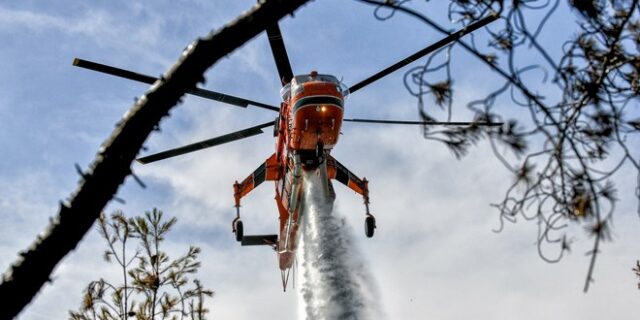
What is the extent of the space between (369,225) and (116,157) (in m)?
14.6

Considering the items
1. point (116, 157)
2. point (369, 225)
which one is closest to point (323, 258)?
point (369, 225)

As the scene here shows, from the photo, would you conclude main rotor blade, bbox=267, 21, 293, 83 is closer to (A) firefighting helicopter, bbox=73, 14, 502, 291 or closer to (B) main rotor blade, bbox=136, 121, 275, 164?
(A) firefighting helicopter, bbox=73, 14, 502, 291

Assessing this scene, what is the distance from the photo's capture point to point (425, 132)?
3090 millimetres

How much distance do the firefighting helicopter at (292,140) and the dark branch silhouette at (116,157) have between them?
10284mm

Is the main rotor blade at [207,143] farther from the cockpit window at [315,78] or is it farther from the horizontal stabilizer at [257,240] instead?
the horizontal stabilizer at [257,240]

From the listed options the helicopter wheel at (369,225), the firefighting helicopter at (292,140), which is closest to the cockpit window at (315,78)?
the firefighting helicopter at (292,140)

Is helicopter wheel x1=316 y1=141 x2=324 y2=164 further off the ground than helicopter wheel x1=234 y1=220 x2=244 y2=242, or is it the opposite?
helicopter wheel x1=316 y1=141 x2=324 y2=164

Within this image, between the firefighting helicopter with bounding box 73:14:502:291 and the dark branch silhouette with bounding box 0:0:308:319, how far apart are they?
1028 centimetres

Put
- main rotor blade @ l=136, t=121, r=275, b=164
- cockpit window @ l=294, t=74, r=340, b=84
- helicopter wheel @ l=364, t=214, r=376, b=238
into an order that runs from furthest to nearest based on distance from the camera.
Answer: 1. helicopter wheel @ l=364, t=214, r=376, b=238
2. main rotor blade @ l=136, t=121, r=275, b=164
3. cockpit window @ l=294, t=74, r=340, b=84

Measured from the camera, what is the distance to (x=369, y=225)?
1639cm

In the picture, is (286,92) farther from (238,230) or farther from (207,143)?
(238,230)

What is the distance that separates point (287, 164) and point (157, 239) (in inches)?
276

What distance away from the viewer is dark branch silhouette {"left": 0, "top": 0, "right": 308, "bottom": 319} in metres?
1.96

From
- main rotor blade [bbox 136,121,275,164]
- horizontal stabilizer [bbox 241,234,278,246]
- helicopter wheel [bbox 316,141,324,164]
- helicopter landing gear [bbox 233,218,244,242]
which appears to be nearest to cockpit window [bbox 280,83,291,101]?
main rotor blade [bbox 136,121,275,164]
